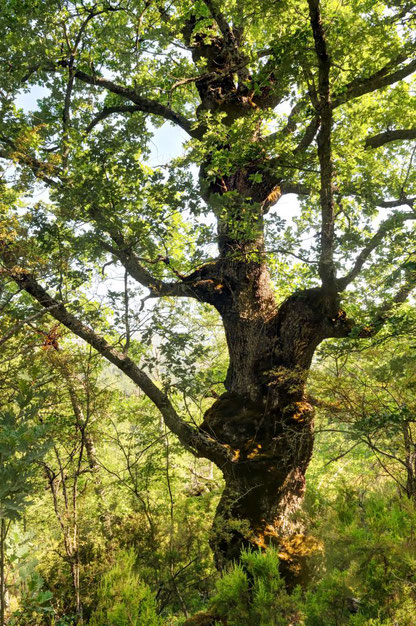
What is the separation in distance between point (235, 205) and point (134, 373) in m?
2.55

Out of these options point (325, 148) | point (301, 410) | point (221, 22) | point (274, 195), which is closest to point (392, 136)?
point (274, 195)

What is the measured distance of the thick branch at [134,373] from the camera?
420cm

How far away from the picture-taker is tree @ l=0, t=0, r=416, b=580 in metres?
3.60

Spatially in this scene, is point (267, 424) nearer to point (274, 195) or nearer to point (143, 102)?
point (274, 195)

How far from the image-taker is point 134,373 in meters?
4.54

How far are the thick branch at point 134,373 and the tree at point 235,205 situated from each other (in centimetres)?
2

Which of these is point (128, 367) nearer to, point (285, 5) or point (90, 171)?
point (90, 171)

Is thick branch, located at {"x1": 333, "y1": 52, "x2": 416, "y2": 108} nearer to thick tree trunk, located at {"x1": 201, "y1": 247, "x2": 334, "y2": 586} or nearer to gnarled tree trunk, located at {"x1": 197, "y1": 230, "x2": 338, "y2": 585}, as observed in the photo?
gnarled tree trunk, located at {"x1": 197, "y1": 230, "x2": 338, "y2": 585}

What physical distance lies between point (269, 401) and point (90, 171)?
11.3 ft

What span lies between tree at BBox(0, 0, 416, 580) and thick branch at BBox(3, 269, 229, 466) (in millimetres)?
20

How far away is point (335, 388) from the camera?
3.99 m

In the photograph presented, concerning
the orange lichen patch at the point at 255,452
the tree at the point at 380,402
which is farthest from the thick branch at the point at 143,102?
the orange lichen patch at the point at 255,452

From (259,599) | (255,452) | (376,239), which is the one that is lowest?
(259,599)

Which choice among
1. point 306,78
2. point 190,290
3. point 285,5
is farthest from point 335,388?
point 285,5
